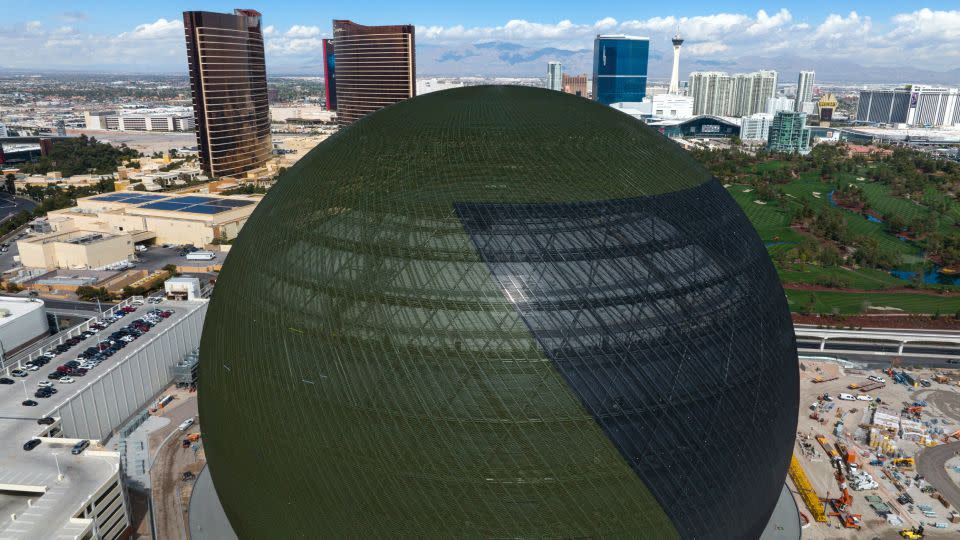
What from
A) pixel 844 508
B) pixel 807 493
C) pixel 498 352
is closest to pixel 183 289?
pixel 498 352

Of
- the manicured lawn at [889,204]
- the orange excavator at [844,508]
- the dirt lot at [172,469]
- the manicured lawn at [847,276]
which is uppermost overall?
the manicured lawn at [889,204]

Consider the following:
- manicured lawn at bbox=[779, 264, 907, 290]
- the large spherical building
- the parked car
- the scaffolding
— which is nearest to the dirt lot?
the parked car

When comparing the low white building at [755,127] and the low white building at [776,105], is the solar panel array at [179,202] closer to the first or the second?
the low white building at [755,127]

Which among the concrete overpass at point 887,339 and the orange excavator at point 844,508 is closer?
the orange excavator at point 844,508

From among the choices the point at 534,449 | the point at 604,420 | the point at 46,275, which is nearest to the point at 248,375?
the point at 534,449

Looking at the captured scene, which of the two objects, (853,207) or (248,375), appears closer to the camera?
(248,375)

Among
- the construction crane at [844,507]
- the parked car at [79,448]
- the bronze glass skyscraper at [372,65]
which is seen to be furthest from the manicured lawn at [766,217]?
the parked car at [79,448]

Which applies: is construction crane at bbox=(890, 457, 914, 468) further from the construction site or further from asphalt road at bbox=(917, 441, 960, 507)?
asphalt road at bbox=(917, 441, 960, 507)

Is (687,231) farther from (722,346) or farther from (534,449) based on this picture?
(534,449)
